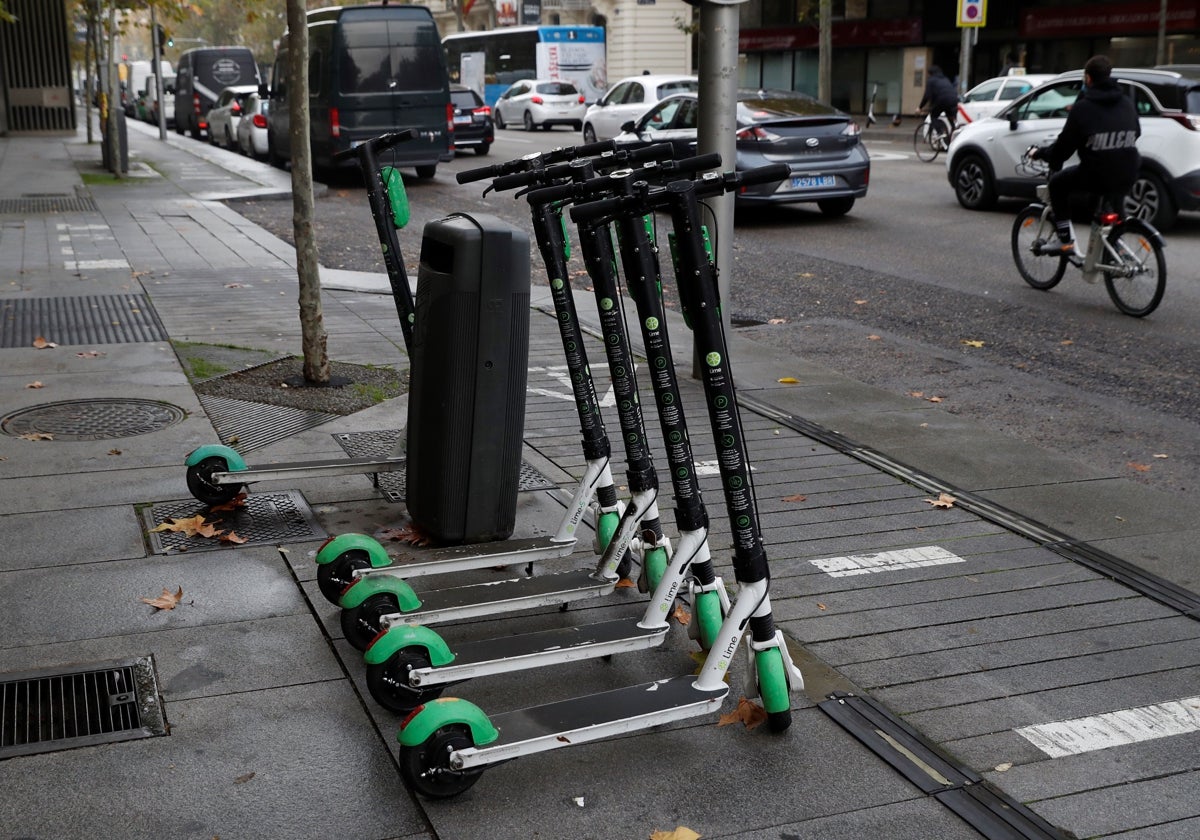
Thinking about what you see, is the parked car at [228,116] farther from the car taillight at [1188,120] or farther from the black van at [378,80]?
the car taillight at [1188,120]

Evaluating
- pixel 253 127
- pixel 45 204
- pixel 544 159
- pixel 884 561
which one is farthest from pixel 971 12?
pixel 544 159

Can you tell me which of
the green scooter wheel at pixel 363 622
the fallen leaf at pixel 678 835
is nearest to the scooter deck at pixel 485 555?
the green scooter wheel at pixel 363 622

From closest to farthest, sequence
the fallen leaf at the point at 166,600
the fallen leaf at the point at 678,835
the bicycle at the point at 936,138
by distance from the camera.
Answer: the fallen leaf at the point at 678,835 < the fallen leaf at the point at 166,600 < the bicycle at the point at 936,138

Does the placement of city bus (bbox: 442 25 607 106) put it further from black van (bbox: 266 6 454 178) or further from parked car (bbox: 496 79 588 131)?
black van (bbox: 266 6 454 178)

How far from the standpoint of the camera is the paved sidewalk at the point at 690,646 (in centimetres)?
307

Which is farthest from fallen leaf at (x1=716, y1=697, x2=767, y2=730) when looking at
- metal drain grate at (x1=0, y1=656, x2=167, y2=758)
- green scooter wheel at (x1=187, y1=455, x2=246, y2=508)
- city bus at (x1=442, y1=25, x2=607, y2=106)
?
city bus at (x1=442, y1=25, x2=607, y2=106)

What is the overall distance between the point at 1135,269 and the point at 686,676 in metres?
7.71

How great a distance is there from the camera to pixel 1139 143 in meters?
14.0

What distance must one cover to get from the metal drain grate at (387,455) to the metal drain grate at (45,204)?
11.6 meters

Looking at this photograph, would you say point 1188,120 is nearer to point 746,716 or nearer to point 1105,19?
point 746,716

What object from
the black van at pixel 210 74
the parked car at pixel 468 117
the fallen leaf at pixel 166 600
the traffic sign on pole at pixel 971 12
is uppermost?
the traffic sign on pole at pixel 971 12

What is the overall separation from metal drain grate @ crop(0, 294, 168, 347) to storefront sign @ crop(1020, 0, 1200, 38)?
33.8 m

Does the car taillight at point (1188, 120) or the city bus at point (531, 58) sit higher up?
the city bus at point (531, 58)

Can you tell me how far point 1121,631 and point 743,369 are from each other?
4.04 metres
